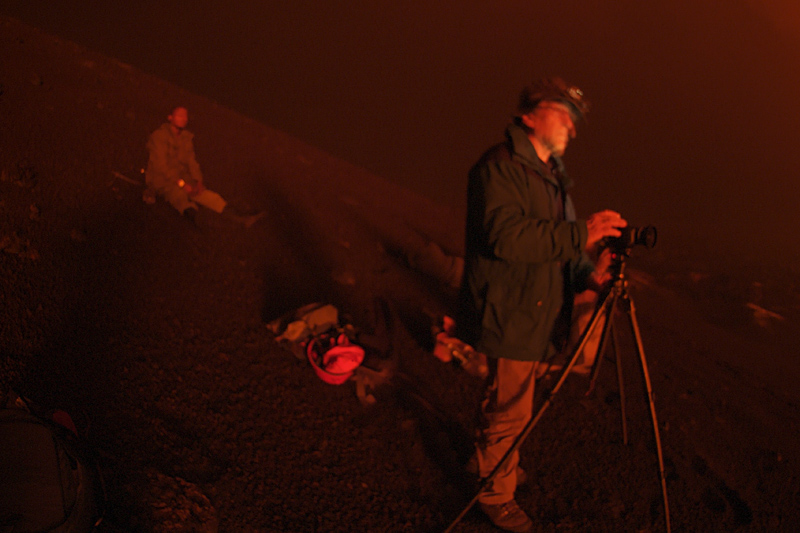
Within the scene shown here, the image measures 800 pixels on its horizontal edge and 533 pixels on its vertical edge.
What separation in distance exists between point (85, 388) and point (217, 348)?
95 cm

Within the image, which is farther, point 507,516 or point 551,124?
point 507,516

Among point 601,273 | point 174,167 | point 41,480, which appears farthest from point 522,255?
point 174,167

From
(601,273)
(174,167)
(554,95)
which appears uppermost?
(554,95)

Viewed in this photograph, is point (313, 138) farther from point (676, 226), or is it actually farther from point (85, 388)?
point (85, 388)

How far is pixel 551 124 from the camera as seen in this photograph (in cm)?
211

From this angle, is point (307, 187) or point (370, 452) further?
point (307, 187)

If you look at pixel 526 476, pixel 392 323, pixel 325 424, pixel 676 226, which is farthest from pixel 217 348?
pixel 676 226

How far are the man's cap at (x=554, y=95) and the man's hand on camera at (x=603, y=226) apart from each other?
527 mm

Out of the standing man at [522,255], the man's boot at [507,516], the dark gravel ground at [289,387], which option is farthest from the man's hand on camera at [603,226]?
the dark gravel ground at [289,387]

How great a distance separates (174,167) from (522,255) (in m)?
5.10

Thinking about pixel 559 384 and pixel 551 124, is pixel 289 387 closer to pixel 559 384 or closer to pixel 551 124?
pixel 559 384

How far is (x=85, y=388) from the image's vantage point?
9.28ft

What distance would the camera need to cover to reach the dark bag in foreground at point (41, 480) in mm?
1647

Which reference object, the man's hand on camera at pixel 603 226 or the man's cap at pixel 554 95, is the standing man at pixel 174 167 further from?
the man's hand on camera at pixel 603 226
